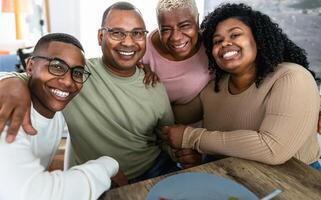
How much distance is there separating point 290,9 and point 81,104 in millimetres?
2093

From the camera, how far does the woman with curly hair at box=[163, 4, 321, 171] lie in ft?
3.71

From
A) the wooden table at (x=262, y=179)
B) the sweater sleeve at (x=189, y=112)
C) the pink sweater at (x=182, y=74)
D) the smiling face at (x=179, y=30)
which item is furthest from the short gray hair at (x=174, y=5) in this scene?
the wooden table at (x=262, y=179)

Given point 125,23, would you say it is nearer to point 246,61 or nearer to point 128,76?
point 128,76

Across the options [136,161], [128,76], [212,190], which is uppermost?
[128,76]

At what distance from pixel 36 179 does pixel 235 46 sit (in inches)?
38.4

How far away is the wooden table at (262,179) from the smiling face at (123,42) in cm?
61

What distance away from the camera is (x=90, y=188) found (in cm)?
82

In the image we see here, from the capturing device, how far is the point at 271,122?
1156 millimetres

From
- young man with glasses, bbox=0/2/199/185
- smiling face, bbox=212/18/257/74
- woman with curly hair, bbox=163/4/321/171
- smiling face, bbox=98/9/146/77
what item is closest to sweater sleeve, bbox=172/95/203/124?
woman with curly hair, bbox=163/4/321/171

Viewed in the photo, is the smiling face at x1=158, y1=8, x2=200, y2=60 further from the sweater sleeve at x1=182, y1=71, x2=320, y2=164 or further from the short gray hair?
the sweater sleeve at x1=182, y1=71, x2=320, y2=164

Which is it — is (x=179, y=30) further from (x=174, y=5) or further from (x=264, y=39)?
(x=264, y=39)

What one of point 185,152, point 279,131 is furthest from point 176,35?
point 279,131

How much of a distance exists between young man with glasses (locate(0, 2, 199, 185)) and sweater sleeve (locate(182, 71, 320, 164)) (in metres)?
0.21

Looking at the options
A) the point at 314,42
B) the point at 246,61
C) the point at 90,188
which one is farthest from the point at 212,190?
the point at 314,42
